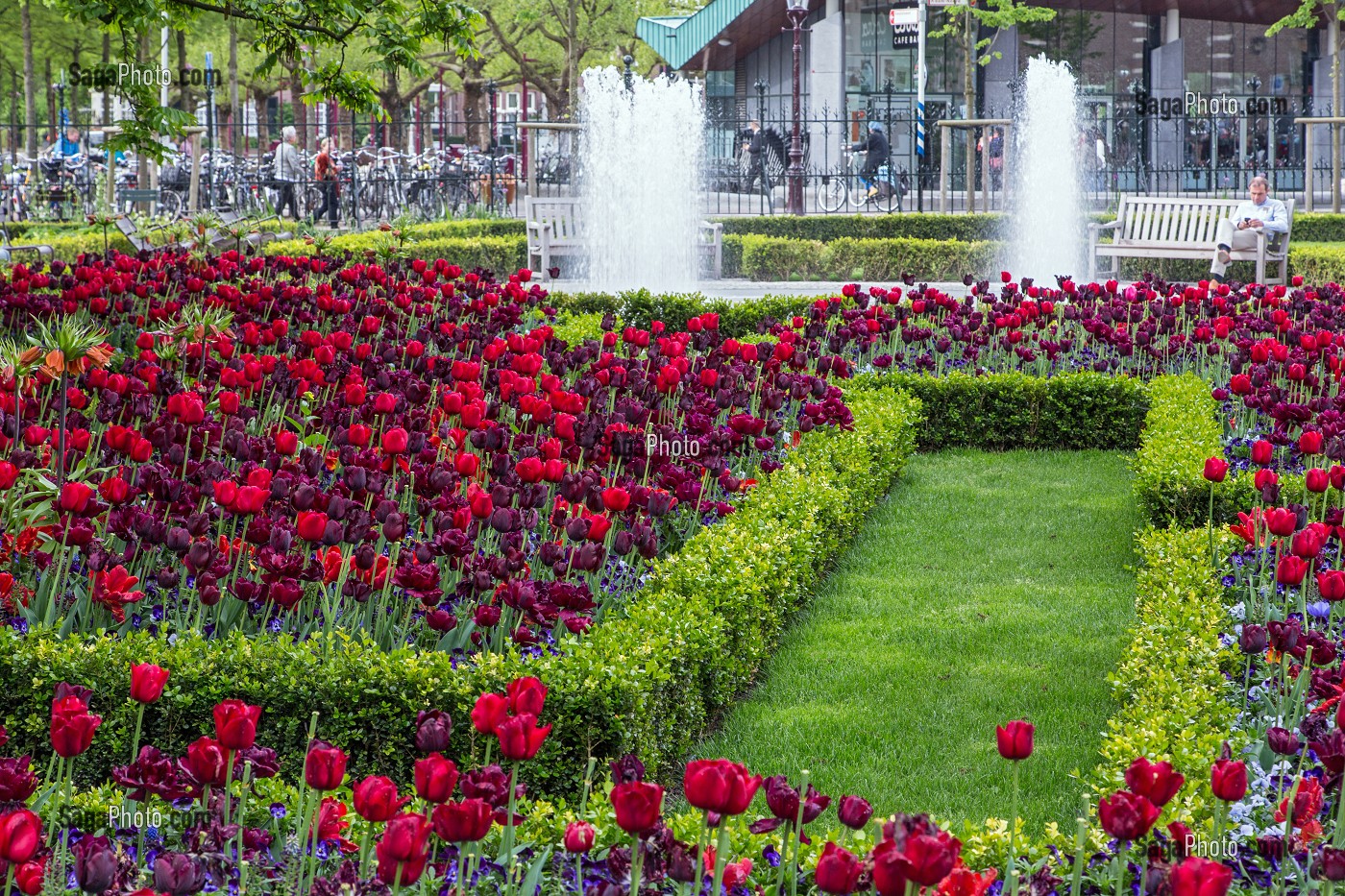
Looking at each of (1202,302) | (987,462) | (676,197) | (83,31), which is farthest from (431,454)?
(83,31)

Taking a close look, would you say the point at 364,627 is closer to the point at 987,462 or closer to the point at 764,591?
the point at 764,591

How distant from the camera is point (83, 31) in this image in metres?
32.3

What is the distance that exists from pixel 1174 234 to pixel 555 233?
7117 millimetres


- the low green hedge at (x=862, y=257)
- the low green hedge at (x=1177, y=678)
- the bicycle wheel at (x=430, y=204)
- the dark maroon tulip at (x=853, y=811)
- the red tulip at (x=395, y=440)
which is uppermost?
the bicycle wheel at (x=430, y=204)

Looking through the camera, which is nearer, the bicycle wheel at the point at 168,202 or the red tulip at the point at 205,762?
the red tulip at the point at 205,762

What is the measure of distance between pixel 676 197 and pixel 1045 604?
1271 centimetres

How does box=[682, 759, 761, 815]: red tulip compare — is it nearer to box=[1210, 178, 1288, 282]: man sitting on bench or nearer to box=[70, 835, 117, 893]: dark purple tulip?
box=[70, 835, 117, 893]: dark purple tulip

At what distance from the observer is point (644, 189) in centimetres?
1806

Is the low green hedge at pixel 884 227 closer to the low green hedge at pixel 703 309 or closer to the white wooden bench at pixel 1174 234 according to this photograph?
the white wooden bench at pixel 1174 234

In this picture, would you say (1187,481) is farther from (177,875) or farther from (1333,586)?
(177,875)

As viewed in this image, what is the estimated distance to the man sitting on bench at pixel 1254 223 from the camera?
15367mm

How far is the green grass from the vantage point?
437 cm

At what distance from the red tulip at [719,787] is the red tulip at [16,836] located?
872 millimetres

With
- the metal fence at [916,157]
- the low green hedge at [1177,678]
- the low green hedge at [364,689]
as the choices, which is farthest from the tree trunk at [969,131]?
the low green hedge at [364,689]
